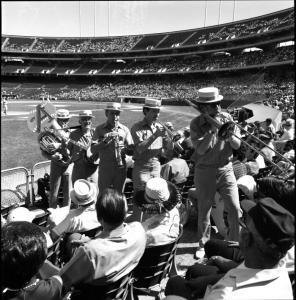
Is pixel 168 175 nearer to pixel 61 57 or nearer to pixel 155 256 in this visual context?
pixel 155 256

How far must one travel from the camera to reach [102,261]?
98.3 inches

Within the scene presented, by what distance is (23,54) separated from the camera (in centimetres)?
7831

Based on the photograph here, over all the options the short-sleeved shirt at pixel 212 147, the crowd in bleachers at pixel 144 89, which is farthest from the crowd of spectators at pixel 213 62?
the short-sleeved shirt at pixel 212 147

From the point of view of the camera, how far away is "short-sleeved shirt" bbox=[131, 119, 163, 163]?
525 cm

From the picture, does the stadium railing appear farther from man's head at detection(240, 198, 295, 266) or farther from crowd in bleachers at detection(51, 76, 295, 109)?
crowd in bleachers at detection(51, 76, 295, 109)

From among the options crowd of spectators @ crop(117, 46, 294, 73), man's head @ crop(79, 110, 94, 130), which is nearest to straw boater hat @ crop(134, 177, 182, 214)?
man's head @ crop(79, 110, 94, 130)

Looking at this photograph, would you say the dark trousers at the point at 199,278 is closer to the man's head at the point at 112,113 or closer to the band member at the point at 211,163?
the band member at the point at 211,163

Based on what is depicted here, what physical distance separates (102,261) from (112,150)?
10.3 feet

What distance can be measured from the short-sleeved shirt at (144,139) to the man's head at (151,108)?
12cm

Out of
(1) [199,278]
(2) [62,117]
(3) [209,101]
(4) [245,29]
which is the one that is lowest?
(1) [199,278]

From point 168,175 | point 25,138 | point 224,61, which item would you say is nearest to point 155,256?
point 168,175

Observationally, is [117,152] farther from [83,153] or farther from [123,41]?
[123,41]

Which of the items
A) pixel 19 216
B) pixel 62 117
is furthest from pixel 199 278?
pixel 62 117

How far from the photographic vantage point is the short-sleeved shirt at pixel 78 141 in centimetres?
584
